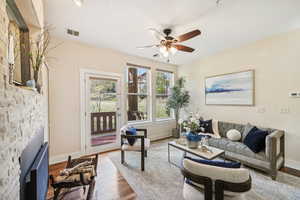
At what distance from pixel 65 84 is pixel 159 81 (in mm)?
2893

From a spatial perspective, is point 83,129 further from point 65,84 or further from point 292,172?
point 292,172

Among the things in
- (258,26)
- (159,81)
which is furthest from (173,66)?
(258,26)

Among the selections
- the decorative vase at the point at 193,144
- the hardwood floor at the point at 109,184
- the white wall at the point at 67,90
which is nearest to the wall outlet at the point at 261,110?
the decorative vase at the point at 193,144

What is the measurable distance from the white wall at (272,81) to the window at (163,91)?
1809 millimetres

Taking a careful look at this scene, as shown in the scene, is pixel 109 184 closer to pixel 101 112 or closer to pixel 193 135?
pixel 193 135

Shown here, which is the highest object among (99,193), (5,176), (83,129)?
(5,176)

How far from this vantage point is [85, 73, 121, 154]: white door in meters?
3.29

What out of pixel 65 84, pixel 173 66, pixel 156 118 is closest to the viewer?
pixel 65 84

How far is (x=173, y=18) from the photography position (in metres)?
2.19

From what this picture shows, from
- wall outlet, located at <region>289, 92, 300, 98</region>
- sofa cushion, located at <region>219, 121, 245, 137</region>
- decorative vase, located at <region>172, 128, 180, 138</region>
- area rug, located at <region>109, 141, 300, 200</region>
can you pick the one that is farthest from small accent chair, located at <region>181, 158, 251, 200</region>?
decorative vase, located at <region>172, 128, 180, 138</region>

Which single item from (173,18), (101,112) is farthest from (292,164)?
(101,112)

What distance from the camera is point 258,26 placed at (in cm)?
242

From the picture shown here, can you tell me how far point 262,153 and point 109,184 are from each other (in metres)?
2.74

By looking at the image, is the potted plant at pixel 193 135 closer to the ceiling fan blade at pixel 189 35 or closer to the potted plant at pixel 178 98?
the ceiling fan blade at pixel 189 35
